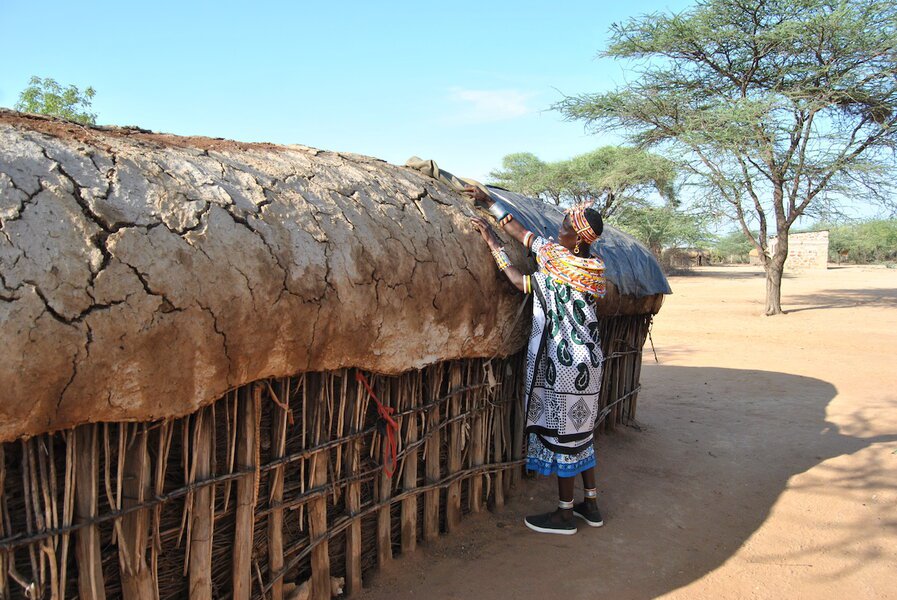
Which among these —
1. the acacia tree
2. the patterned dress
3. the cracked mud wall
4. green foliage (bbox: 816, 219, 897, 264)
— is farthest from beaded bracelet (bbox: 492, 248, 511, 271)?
green foliage (bbox: 816, 219, 897, 264)

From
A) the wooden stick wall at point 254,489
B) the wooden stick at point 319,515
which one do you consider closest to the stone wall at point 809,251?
the wooden stick wall at point 254,489

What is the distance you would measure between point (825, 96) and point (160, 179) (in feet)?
47.0

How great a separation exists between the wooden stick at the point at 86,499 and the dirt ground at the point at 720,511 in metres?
1.27

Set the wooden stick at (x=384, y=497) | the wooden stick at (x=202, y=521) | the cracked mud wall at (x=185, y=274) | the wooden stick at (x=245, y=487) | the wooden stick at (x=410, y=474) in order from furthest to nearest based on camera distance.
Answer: the wooden stick at (x=410, y=474) < the wooden stick at (x=384, y=497) < the wooden stick at (x=245, y=487) < the wooden stick at (x=202, y=521) < the cracked mud wall at (x=185, y=274)

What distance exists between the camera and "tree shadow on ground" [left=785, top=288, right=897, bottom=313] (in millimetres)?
15945

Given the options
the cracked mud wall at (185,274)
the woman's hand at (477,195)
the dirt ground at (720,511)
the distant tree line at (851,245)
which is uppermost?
the distant tree line at (851,245)

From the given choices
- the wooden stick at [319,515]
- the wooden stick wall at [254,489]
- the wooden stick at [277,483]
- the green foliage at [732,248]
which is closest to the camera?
the wooden stick wall at [254,489]

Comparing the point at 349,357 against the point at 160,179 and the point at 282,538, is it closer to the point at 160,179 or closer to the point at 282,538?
the point at 282,538

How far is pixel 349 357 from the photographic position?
239 centimetres

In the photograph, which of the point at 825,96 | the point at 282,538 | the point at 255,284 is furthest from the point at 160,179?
the point at 825,96

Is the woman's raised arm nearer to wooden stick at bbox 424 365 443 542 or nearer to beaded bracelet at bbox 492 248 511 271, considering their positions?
beaded bracelet at bbox 492 248 511 271

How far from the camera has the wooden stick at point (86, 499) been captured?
178cm

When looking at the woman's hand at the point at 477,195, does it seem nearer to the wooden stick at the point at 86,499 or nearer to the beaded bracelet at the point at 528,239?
the beaded bracelet at the point at 528,239

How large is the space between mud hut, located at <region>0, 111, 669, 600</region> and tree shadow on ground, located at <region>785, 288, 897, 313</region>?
14.7 m
